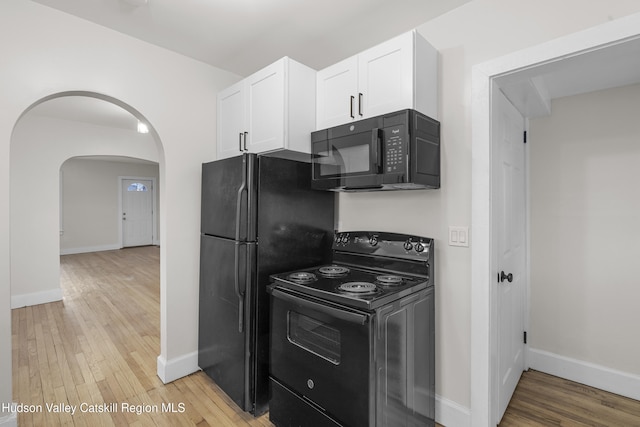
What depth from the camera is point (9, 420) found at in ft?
6.03

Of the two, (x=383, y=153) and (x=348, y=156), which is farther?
(x=348, y=156)

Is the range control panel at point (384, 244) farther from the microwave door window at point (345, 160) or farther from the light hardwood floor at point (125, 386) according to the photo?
the light hardwood floor at point (125, 386)

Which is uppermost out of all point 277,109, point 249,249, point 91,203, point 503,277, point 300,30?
point 300,30

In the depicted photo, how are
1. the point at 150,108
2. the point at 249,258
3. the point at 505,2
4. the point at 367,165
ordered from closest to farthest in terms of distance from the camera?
the point at 505,2, the point at 367,165, the point at 249,258, the point at 150,108

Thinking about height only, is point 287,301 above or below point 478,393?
above

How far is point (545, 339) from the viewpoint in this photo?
8.64 ft

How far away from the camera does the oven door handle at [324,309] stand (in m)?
1.45

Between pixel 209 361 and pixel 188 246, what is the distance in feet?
3.04

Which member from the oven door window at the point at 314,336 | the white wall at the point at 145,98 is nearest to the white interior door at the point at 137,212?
the white wall at the point at 145,98

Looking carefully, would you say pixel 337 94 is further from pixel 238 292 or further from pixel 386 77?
pixel 238 292

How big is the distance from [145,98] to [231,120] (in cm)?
65

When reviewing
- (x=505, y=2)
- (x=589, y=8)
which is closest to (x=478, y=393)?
(x=589, y=8)

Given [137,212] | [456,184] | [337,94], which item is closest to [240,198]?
[337,94]

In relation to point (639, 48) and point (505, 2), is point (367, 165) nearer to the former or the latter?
point (505, 2)
